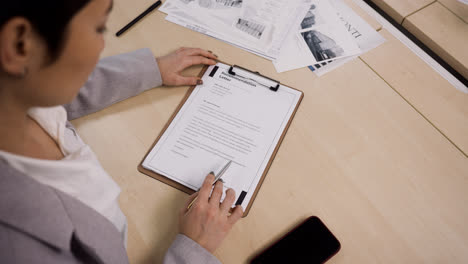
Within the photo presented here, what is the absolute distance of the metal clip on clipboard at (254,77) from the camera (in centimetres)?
78

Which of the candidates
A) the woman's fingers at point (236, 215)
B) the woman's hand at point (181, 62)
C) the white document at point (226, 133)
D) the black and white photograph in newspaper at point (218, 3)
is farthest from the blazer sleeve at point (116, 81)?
the woman's fingers at point (236, 215)

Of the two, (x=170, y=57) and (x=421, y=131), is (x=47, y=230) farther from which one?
(x=421, y=131)

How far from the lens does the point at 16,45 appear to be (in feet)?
1.08

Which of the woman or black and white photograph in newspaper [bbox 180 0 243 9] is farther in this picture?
black and white photograph in newspaper [bbox 180 0 243 9]

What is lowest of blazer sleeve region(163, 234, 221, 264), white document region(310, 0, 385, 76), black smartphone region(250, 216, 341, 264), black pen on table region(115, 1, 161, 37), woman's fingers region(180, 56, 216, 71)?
black smartphone region(250, 216, 341, 264)

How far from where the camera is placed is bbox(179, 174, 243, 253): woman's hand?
56 cm

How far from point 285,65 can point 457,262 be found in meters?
0.60

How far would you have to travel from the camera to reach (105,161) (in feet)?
2.16

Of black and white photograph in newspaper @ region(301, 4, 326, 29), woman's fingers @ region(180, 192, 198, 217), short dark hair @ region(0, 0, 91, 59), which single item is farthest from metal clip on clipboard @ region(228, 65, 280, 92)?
short dark hair @ region(0, 0, 91, 59)

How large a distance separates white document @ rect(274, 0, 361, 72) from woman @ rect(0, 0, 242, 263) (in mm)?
449

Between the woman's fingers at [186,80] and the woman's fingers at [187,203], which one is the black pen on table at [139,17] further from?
the woman's fingers at [187,203]

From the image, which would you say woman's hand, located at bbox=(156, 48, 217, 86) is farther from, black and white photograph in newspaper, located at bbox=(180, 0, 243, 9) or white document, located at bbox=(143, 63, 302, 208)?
black and white photograph in newspaper, located at bbox=(180, 0, 243, 9)

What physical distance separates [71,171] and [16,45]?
0.24 m

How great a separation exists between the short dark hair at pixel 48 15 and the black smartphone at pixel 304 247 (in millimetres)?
488
